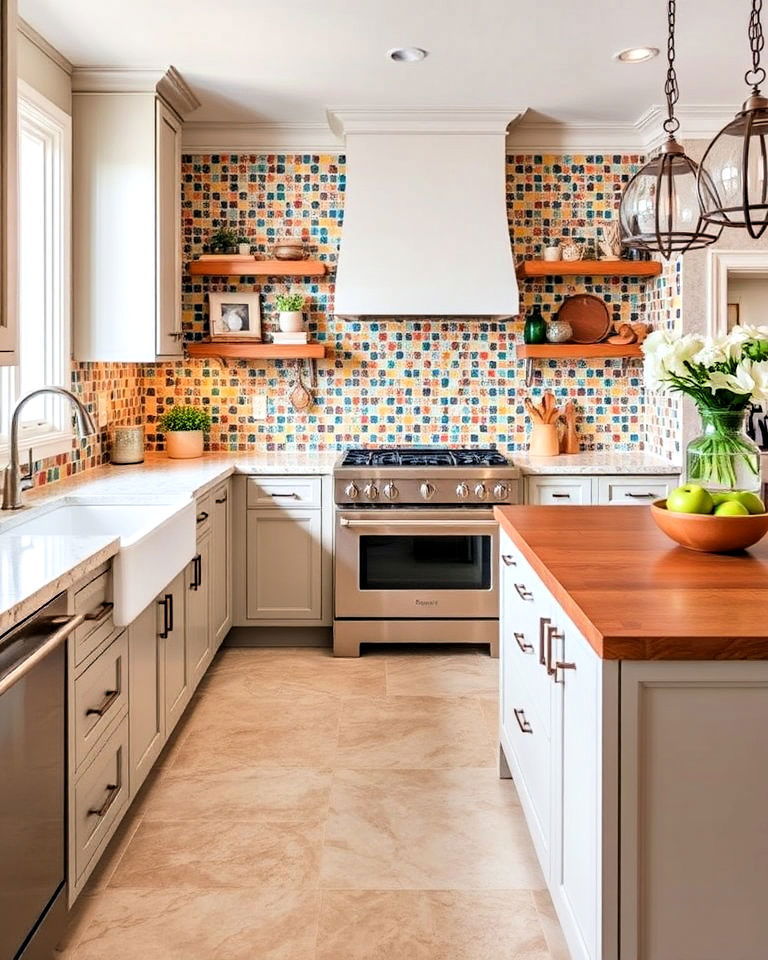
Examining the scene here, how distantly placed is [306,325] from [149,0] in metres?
2.00

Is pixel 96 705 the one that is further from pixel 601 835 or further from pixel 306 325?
pixel 306 325

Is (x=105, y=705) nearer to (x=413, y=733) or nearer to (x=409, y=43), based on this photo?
(x=413, y=733)

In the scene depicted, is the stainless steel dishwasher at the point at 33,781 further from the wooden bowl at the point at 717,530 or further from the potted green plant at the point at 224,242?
the potted green plant at the point at 224,242

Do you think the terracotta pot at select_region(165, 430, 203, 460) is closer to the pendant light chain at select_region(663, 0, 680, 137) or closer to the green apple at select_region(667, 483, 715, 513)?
the pendant light chain at select_region(663, 0, 680, 137)

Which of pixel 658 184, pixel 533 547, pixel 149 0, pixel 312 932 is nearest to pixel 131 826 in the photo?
pixel 312 932

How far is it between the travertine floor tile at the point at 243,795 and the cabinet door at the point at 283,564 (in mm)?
1440

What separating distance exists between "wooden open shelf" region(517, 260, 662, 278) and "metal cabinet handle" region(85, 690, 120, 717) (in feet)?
10.2

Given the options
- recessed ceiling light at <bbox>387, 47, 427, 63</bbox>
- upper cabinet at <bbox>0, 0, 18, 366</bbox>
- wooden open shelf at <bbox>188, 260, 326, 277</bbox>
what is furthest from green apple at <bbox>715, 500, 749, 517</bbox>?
wooden open shelf at <bbox>188, 260, 326, 277</bbox>

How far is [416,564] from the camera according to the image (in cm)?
451

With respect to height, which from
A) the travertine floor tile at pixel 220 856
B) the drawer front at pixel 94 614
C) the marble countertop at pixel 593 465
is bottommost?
the travertine floor tile at pixel 220 856

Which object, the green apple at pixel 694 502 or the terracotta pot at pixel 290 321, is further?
the terracotta pot at pixel 290 321

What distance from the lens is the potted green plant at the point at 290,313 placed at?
486cm

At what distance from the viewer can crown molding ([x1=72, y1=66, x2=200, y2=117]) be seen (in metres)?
4.04

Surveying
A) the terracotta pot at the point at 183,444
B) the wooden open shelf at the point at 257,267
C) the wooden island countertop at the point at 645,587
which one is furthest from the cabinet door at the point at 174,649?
the wooden open shelf at the point at 257,267
